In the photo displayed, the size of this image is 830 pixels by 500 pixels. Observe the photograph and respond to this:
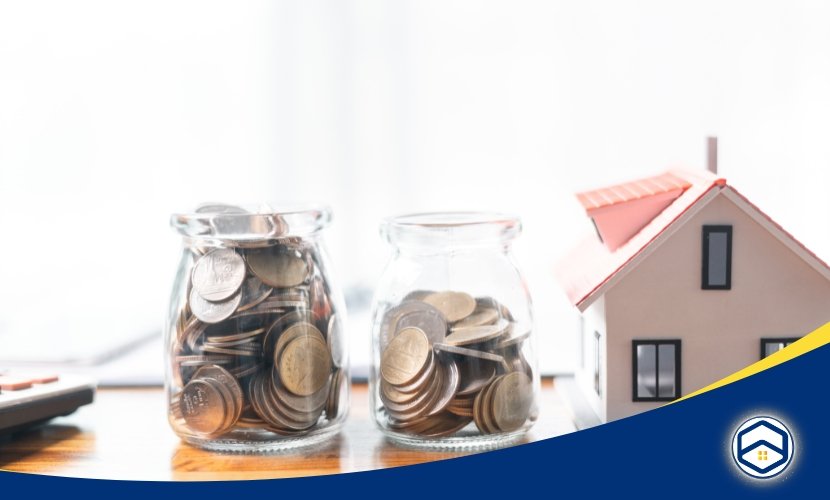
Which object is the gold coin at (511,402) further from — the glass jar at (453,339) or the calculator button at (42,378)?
the calculator button at (42,378)

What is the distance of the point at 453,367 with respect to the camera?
85 cm

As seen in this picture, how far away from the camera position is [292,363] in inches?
34.6

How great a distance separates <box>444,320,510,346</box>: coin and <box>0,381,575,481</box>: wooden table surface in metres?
0.11

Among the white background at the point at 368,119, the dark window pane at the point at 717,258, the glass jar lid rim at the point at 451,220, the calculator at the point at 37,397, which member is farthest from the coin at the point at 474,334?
the calculator at the point at 37,397

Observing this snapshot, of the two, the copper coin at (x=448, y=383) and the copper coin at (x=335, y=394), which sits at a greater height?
the copper coin at (x=448, y=383)

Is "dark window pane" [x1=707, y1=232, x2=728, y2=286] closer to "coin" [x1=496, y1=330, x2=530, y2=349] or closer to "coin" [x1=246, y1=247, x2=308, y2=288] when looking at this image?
"coin" [x1=496, y1=330, x2=530, y2=349]

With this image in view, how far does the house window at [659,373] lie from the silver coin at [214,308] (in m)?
0.40

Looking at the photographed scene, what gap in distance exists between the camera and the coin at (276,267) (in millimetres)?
887

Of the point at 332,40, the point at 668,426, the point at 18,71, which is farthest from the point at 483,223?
the point at 18,71

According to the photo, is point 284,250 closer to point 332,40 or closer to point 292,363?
point 292,363

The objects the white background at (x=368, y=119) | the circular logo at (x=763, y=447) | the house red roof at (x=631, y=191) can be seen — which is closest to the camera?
the circular logo at (x=763, y=447)

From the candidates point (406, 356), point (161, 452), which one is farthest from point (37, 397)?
point (406, 356)

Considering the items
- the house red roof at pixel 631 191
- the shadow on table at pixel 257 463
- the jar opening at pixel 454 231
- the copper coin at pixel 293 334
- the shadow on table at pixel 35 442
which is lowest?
the shadow on table at pixel 35 442

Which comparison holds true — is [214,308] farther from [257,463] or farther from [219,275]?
[257,463]
